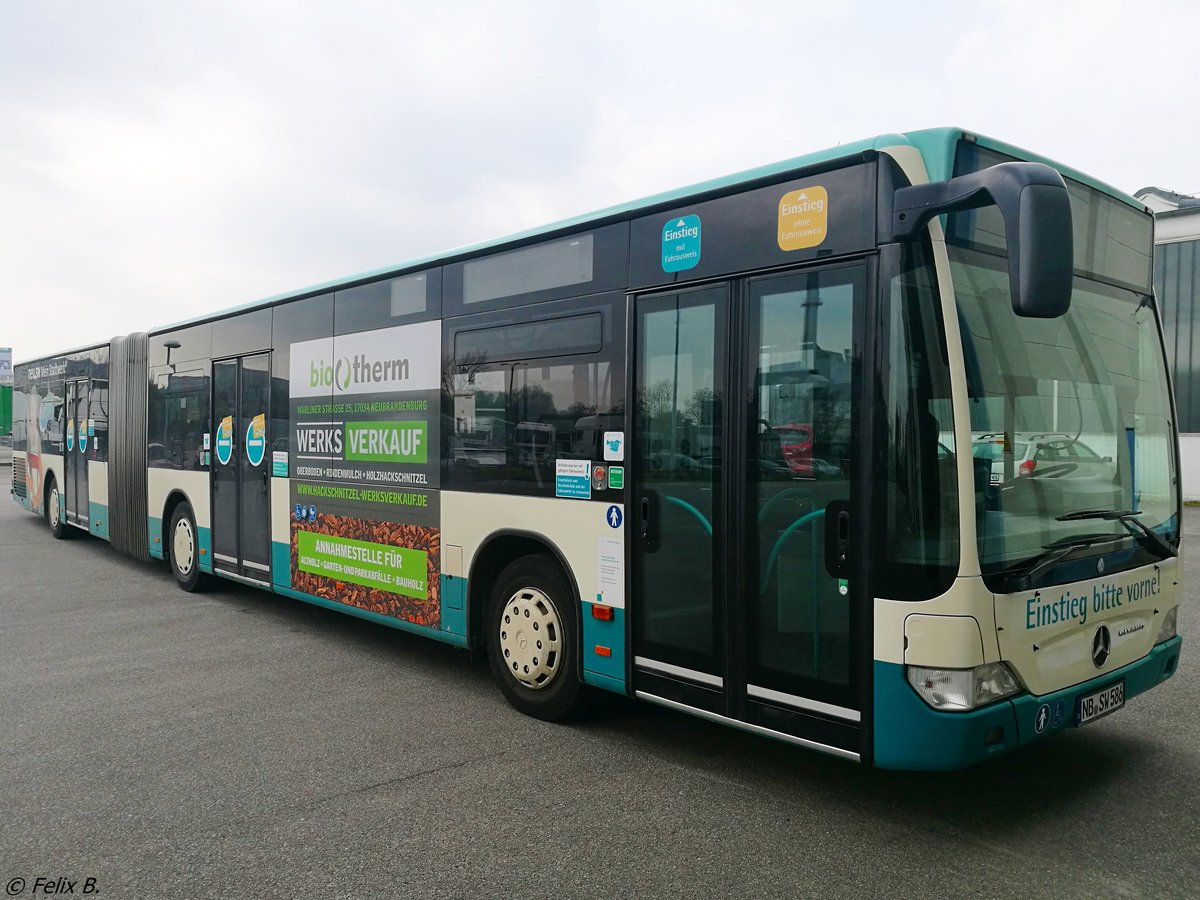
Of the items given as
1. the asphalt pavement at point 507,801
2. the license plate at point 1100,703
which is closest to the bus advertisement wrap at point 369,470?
the asphalt pavement at point 507,801

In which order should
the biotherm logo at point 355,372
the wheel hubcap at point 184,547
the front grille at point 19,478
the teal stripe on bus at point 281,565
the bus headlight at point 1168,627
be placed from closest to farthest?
1. the bus headlight at point 1168,627
2. the biotherm logo at point 355,372
3. the teal stripe on bus at point 281,565
4. the wheel hubcap at point 184,547
5. the front grille at point 19,478

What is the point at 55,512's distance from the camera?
49.5 feet

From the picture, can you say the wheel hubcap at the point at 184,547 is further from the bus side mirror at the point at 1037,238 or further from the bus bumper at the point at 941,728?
the bus side mirror at the point at 1037,238

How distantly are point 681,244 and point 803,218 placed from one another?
2.53 feet

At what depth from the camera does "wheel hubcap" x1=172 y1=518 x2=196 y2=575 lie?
32.5 ft

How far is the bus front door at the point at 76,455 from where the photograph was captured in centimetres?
1324

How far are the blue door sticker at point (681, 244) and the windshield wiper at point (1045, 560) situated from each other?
201 cm

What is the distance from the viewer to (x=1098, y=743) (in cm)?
502

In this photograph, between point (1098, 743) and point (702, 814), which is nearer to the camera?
point (702, 814)

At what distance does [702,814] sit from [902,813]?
0.88 meters

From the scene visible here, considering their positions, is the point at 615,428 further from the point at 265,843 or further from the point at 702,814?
the point at 265,843

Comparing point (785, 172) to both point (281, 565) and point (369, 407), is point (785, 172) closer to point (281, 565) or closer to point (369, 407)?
point (369, 407)

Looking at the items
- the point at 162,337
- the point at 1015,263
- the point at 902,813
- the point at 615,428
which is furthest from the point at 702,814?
the point at 162,337

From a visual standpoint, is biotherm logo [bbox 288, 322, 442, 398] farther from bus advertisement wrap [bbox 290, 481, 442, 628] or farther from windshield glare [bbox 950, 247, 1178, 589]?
windshield glare [bbox 950, 247, 1178, 589]
